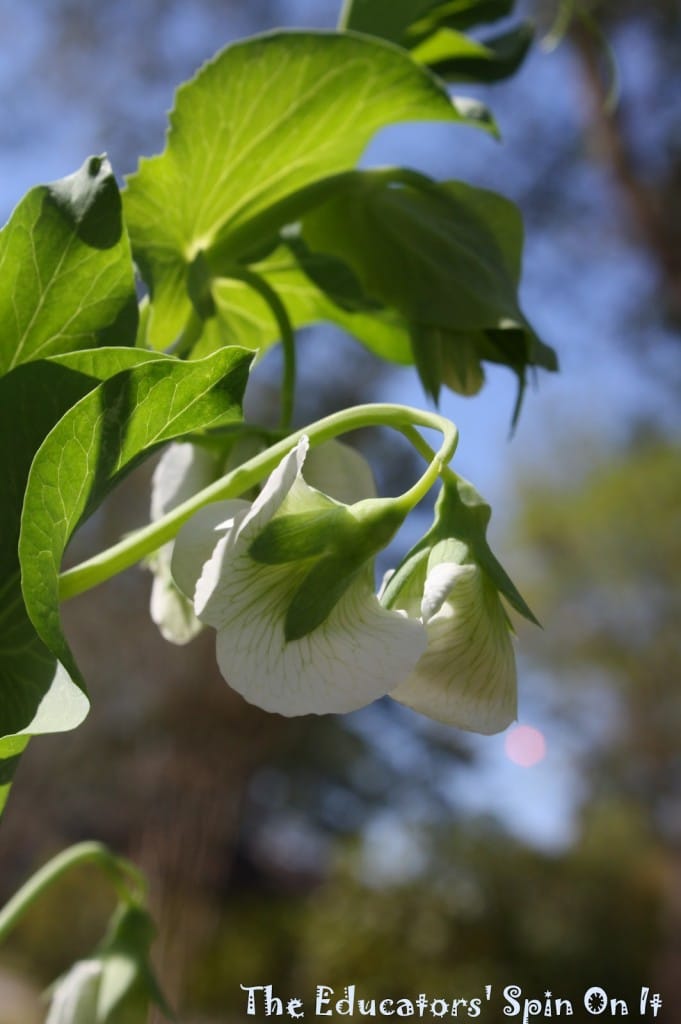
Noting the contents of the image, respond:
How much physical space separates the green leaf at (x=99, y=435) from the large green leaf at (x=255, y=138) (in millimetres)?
82

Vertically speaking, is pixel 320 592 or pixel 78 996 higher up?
pixel 320 592

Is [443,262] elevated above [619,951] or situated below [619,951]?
above

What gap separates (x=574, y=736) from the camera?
445 centimetres

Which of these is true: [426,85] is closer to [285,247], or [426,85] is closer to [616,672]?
[285,247]

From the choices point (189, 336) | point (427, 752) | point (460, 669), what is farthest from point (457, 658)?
point (427, 752)

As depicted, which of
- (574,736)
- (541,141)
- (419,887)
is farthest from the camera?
(574,736)

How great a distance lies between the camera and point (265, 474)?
16cm

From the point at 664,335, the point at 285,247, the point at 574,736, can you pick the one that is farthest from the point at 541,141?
the point at 285,247

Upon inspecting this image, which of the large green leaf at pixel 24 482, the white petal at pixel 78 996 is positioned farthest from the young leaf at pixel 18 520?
the white petal at pixel 78 996

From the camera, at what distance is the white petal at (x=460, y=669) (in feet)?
0.49

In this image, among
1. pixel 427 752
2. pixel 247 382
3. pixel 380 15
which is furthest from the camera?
pixel 427 752

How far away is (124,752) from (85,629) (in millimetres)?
506

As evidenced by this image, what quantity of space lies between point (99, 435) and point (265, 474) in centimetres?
3

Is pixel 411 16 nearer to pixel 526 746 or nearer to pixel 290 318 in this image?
pixel 290 318
